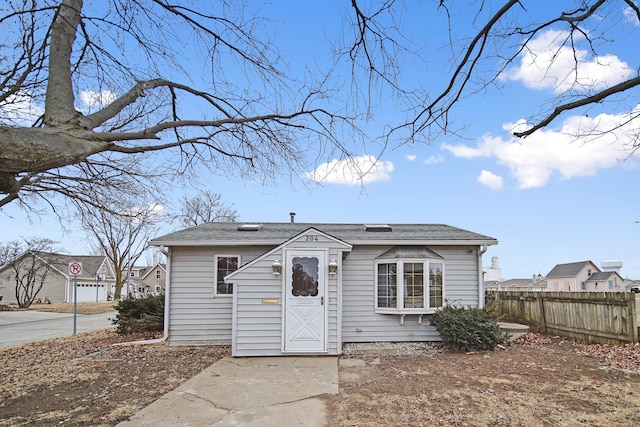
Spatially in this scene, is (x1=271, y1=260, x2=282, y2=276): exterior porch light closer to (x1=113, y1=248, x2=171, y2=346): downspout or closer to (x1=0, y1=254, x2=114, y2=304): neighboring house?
(x1=113, y1=248, x2=171, y2=346): downspout

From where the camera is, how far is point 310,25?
4.12 metres

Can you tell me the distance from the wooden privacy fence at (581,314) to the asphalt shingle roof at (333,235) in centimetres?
192

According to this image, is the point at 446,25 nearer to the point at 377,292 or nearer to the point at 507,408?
the point at 507,408

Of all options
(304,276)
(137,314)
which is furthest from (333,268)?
(137,314)

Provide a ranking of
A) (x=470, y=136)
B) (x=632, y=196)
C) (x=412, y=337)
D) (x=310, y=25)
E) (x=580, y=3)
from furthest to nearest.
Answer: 1. (x=412, y=337)
2. (x=632, y=196)
3. (x=310, y=25)
4. (x=470, y=136)
5. (x=580, y=3)

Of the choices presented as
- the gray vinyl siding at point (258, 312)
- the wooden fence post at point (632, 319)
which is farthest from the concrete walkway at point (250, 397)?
the wooden fence post at point (632, 319)

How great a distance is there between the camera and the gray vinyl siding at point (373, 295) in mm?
10016

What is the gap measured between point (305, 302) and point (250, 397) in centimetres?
322

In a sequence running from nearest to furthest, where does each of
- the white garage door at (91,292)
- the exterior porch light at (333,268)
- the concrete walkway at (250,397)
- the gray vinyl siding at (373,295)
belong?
the concrete walkway at (250,397)
the exterior porch light at (333,268)
the gray vinyl siding at (373,295)
the white garage door at (91,292)

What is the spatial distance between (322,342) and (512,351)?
3891mm

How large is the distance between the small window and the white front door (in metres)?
1.96

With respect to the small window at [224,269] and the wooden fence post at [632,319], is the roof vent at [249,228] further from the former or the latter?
the wooden fence post at [632,319]

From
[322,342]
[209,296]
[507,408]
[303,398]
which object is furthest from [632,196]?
[209,296]

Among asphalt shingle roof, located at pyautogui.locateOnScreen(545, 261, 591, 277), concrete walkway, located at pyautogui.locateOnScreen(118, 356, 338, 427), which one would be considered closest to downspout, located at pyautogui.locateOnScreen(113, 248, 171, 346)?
concrete walkway, located at pyautogui.locateOnScreen(118, 356, 338, 427)
